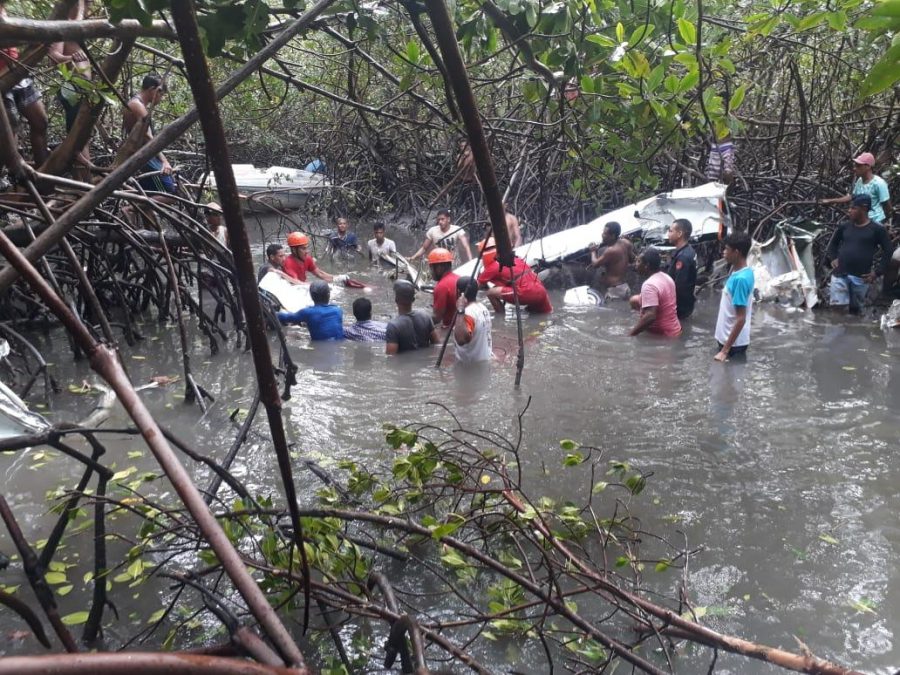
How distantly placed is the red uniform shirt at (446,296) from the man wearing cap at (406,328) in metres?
0.21

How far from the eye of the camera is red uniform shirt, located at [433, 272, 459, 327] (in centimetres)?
721

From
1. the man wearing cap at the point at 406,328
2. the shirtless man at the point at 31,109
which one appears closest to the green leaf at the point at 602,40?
the shirtless man at the point at 31,109

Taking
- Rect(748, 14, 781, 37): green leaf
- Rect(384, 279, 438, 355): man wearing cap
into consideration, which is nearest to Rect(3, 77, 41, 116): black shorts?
Rect(748, 14, 781, 37): green leaf

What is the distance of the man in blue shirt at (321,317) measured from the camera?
7477 mm

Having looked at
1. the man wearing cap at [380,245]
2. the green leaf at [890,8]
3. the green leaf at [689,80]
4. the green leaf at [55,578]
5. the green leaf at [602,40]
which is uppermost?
the green leaf at [602,40]

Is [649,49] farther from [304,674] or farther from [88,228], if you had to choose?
[88,228]

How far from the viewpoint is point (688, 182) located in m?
10.5

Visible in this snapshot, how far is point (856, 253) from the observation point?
7.66 meters

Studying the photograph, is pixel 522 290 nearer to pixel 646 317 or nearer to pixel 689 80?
pixel 646 317

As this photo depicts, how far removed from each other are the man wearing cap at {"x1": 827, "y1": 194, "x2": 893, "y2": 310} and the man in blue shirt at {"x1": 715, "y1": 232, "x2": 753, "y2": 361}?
218 centimetres

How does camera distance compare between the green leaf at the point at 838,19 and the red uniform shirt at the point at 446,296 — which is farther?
the red uniform shirt at the point at 446,296

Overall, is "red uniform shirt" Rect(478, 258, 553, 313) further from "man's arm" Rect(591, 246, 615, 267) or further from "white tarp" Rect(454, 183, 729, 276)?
"man's arm" Rect(591, 246, 615, 267)

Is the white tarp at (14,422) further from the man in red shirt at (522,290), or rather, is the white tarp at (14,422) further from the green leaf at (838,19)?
the man in red shirt at (522,290)

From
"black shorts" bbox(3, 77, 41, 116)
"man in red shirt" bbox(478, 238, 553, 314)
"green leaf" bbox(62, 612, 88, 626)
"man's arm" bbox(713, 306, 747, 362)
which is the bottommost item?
"green leaf" bbox(62, 612, 88, 626)
